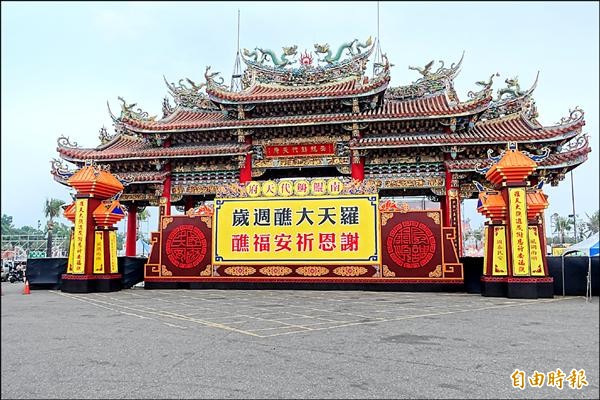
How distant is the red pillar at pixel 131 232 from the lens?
883 inches

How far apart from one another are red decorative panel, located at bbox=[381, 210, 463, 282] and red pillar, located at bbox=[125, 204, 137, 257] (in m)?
14.0

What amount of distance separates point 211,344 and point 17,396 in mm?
2287

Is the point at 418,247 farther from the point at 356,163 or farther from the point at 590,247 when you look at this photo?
the point at 356,163

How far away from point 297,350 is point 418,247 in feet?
28.6

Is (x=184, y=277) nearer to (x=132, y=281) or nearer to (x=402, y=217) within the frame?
(x=132, y=281)

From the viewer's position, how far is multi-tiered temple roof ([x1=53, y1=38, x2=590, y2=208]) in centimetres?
1781

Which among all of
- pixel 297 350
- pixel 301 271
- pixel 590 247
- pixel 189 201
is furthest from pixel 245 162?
pixel 297 350

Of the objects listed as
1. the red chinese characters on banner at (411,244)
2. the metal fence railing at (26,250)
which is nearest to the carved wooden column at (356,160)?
the red chinese characters on banner at (411,244)

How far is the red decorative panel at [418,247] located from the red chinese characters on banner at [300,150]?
20.5 ft

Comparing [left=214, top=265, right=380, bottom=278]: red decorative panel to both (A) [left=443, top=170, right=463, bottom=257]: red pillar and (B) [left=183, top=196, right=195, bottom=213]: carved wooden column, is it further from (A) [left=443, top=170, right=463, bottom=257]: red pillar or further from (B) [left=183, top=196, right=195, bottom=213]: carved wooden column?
(B) [left=183, top=196, right=195, bottom=213]: carved wooden column

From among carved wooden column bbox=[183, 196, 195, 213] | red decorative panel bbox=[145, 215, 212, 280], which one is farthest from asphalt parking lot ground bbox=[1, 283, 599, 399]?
carved wooden column bbox=[183, 196, 195, 213]

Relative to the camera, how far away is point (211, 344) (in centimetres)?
571

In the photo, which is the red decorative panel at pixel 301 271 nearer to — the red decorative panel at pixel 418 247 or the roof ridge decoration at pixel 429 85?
the red decorative panel at pixel 418 247

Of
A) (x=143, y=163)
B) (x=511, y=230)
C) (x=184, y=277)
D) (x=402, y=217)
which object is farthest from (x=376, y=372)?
(x=143, y=163)
